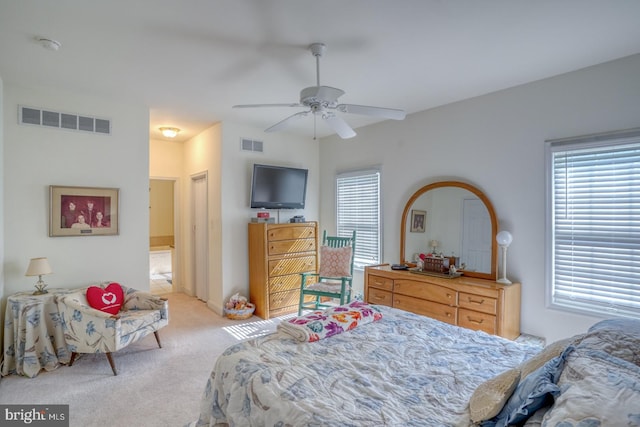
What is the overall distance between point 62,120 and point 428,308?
A: 4453 millimetres

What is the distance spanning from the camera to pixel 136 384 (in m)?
2.82

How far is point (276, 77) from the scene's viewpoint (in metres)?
3.13

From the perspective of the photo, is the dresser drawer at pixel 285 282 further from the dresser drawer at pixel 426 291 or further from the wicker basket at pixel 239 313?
the dresser drawer at pixel 426 291

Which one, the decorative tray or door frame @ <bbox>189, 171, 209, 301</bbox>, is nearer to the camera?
the decorative tray

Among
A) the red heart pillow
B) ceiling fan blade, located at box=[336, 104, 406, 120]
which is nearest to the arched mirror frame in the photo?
ceiling fan blade, located at box=[336, 104, 406, 120]

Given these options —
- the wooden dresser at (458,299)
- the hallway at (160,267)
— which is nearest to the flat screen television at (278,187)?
the wooden dresser at (458,299)

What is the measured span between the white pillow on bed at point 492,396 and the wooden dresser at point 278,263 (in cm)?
349

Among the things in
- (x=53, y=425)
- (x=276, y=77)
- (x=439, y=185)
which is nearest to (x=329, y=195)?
(x=439, y=185)

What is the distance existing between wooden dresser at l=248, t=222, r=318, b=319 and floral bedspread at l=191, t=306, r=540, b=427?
2378 mm

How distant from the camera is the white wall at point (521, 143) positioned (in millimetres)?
2852

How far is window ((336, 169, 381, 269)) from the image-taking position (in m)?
4.87

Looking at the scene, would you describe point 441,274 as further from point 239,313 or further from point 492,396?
point 239,313

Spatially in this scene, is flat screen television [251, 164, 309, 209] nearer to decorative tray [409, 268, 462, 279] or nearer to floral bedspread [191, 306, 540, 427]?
decorative tray [409, 268, 462, 279]

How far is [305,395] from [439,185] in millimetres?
3161
